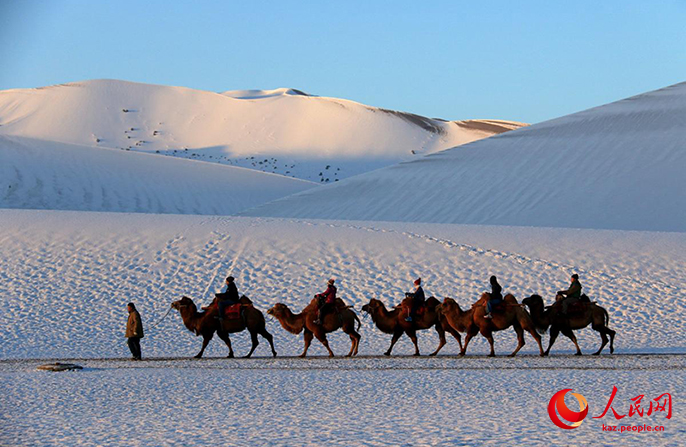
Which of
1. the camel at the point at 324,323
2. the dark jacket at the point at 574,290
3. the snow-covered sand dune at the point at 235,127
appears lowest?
the camel at the point at 324,323

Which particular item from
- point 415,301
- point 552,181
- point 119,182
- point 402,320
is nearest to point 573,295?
point 415,301

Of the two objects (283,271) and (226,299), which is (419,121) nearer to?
(283,271)

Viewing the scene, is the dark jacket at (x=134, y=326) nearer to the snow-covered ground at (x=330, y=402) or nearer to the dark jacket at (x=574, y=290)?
the snow-covered ground at (x=330, y=402)

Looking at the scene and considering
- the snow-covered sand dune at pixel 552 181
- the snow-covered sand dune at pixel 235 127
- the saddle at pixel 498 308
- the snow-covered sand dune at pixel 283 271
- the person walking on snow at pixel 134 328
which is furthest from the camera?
the snow-covered sand dune at pixel 235 127

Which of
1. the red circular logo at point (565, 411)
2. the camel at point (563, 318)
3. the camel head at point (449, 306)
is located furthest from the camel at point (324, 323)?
the red circular logo at point (565, 411)

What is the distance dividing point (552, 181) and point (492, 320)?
3590cm

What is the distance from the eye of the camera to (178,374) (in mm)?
14930

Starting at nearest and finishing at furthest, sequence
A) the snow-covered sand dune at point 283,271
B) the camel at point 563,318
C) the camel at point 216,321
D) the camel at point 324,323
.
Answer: the camel at point 324,323
the camel at point 216,321
the camel at point 563,318
the snow-covered sand dune at point 283,271

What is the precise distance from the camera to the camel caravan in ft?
57.9

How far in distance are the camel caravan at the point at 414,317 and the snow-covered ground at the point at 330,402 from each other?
994 mm

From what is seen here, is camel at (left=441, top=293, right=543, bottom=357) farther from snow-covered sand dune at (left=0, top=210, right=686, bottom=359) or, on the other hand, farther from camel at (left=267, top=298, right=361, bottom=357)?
camel at (left=267, top=298, right=361, bottom=357)

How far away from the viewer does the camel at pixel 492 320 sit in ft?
57.6

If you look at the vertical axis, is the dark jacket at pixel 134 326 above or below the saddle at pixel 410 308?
below

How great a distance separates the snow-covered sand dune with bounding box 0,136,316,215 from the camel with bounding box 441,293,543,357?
4144 centimetres
